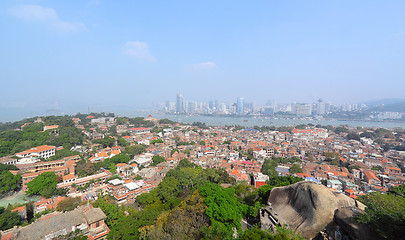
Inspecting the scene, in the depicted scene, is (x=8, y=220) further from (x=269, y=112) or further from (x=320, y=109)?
(x=320, y=109)

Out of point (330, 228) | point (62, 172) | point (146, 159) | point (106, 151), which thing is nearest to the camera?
point (330, 228)

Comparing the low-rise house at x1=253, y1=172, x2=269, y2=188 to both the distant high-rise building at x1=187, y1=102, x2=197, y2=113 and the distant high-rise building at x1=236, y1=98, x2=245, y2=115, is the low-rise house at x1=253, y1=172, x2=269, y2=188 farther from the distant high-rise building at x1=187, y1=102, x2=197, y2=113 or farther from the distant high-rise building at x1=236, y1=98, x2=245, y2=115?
the distant high-rise building at x1=187, y1=102, x2=197, y2=113

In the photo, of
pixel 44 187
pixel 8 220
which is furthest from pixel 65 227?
pixel 44 187

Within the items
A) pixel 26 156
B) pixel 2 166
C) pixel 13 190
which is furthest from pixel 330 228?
pixel 26 156

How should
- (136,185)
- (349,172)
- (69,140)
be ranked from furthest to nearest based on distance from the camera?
1. (69,140)
2. (349,172)
3. (136,185)

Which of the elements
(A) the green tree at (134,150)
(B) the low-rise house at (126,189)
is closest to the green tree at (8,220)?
(B) the low-rise house at (126,189)

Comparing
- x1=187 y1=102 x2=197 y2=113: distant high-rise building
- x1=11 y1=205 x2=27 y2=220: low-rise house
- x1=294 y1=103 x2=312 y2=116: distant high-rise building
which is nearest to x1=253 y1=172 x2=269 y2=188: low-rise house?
x1=11 y1=205 x2=27 y2=220: low-rise house

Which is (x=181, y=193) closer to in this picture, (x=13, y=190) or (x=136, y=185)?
(x=136, y=185)

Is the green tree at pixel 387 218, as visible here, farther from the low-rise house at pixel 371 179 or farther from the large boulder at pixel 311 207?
the low-rise house at pixel 371 179

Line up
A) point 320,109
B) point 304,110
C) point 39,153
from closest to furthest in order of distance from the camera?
point 39,153 → point 304,110 → point 320,109
